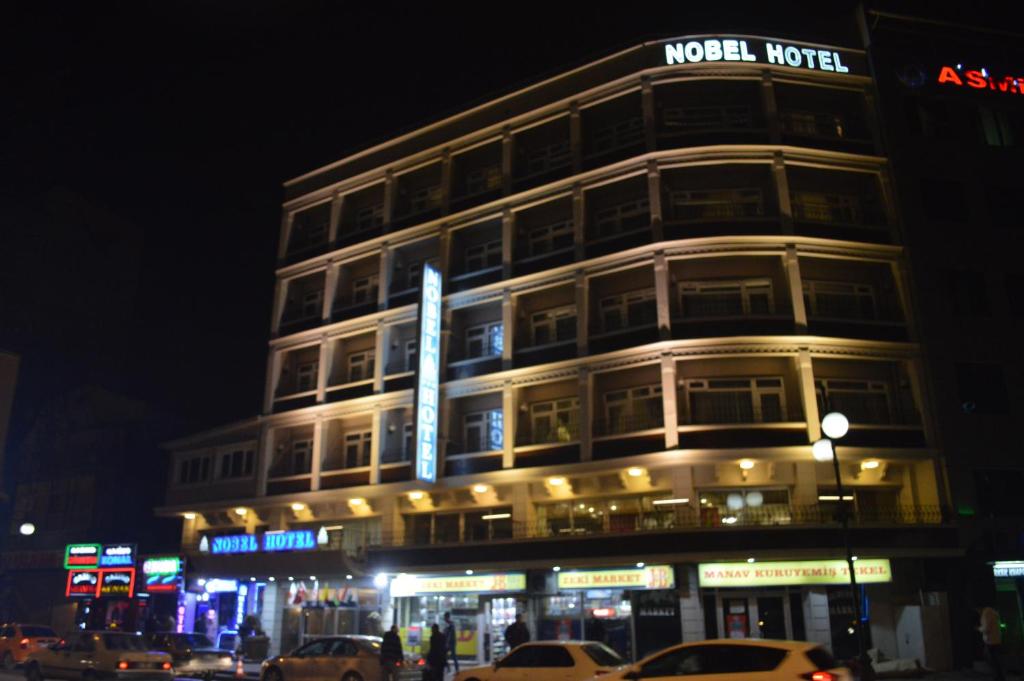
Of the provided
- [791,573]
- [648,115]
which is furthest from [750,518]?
[648,115]

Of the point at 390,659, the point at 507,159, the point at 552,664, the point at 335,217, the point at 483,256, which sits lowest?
the point at 390,659

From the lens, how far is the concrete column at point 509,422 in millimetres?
28156

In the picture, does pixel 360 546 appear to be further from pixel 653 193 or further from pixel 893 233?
pixel 893 233

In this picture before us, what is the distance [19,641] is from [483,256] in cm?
2158

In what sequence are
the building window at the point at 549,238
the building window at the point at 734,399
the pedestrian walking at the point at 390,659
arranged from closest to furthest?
the pedestrian walking at the point at 390,659 → the building window at the point at 734,399 → the building window at the point at 549,238

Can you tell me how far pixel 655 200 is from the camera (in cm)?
2775

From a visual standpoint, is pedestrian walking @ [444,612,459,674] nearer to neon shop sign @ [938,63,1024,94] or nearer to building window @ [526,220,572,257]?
building window @ [526,220,572,257]

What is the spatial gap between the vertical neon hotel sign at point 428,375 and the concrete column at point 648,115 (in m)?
9.42

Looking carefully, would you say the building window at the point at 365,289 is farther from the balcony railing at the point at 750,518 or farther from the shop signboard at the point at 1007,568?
the shop signboard at the point at 1007,568

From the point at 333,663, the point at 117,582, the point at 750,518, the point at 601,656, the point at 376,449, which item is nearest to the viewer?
the point at 601,656

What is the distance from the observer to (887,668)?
2102 cm

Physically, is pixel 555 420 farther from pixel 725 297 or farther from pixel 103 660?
pixel 103 660

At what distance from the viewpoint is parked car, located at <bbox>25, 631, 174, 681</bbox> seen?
19.9 metres

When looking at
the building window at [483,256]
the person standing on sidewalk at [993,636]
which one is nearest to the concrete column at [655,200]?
the building window at [483,256]
